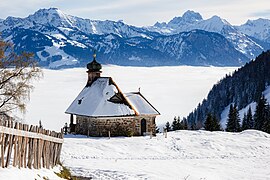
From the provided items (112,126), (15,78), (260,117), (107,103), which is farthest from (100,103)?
(260,117)

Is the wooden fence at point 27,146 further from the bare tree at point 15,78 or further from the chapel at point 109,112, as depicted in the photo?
the chapel at point 109,112

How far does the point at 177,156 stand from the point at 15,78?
13.9m

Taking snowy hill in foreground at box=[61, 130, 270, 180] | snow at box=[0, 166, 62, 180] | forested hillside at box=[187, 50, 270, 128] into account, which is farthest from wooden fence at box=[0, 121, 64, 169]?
forested hillside at box=[187, 50, 270, 128]

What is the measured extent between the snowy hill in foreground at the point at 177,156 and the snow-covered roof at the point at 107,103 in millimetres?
5006

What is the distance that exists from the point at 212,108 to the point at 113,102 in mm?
134692

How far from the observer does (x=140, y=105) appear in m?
48.0

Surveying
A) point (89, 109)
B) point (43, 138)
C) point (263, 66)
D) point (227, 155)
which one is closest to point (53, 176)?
point (43, 138)

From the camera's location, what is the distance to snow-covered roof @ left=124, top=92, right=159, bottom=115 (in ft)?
154

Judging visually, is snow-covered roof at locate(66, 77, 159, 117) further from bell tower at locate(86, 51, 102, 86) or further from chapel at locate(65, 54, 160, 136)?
bell tower at locate(86, 51, 102, 86)

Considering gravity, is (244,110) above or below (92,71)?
below

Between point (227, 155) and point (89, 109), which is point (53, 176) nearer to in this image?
point (227, 155)

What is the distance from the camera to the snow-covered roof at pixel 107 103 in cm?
4506

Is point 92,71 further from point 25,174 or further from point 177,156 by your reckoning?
point 25,174

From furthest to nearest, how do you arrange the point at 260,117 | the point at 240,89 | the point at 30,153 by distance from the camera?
the point at 240,89
the point at 260,117
the point at 30,153
